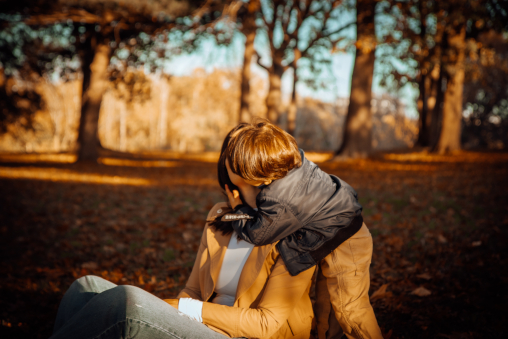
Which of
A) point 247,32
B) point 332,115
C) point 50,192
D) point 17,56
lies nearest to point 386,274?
point 50,192

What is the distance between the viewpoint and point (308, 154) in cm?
1512

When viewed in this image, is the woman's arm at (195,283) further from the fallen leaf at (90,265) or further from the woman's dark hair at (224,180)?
the fallen leaf at (90,265)

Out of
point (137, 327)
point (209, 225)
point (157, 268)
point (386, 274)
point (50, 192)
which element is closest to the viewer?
point (137, 327)

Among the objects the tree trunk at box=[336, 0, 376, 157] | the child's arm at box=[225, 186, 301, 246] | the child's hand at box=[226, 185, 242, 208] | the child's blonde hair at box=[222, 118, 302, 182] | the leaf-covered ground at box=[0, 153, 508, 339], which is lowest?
the leaf-covered ground at box=[0, 153, 508, 339]

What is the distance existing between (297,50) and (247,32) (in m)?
4.01

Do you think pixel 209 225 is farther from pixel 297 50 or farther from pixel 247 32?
pixel 297 50

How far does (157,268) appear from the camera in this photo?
14.2ft

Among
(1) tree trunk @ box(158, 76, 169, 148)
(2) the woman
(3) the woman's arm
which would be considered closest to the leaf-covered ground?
(2) the woman

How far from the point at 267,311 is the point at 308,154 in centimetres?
1365

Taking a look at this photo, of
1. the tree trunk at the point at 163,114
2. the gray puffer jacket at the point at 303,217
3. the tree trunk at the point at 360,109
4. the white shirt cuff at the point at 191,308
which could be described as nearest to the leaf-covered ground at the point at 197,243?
the gray puffer jacket at the point at 303,217

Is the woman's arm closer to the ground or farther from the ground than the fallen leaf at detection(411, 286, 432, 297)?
farther from the ground

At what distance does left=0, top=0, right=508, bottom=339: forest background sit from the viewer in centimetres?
360

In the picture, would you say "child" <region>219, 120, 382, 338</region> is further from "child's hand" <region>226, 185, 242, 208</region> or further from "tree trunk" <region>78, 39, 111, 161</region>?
"tree trunk" <region>78, 39, 111, 161</region>

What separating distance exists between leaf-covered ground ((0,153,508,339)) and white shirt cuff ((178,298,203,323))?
1.59 metres
